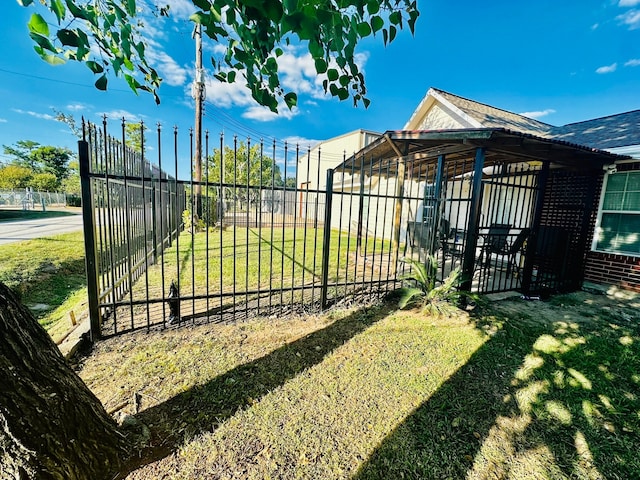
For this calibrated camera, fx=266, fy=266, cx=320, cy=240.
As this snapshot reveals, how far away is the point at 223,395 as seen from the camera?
6.98ft

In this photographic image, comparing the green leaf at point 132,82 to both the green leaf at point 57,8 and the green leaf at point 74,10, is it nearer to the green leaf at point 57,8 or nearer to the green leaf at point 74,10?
the green leaf at point 74,10

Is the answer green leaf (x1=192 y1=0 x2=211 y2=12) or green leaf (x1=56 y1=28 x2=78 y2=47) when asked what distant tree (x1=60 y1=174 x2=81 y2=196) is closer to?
green leaf (x1=56 y1=28 x2=78 y2=47)

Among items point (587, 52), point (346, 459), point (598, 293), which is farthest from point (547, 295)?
point (587, 52)

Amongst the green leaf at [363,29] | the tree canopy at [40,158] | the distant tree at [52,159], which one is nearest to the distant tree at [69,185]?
the tree canopy at [40,158]

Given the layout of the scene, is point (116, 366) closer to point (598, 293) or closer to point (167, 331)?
point (167, 331)

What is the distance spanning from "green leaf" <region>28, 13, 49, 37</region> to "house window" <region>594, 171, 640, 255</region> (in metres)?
7.76

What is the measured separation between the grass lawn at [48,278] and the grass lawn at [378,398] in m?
1.69

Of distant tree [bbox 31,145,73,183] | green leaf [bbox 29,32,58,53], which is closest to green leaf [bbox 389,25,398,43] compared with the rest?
green leaf [bbox 29,32,58,53]

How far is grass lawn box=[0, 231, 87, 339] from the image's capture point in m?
3.63

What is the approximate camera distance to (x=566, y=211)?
5531 millimetres

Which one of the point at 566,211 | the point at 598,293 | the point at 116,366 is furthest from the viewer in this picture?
the point at 566,211

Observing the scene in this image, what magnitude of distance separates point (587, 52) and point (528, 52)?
2024mm

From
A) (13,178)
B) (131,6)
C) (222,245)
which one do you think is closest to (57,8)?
(131,6)

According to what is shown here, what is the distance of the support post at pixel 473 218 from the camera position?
3844 mm
